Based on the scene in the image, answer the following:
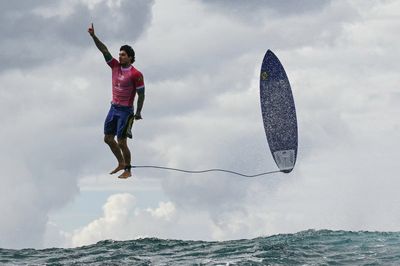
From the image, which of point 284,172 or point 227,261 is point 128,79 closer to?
point 227,261

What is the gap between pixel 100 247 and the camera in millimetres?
23203

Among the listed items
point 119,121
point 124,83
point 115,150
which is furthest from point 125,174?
point 124,83

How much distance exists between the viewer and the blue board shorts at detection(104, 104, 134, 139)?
1906 centimetres

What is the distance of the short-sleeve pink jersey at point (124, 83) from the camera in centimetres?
1862

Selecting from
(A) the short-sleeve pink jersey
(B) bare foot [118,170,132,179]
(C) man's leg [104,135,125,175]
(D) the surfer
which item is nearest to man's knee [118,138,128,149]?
(D) the surfer

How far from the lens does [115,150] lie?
1959 centimetres

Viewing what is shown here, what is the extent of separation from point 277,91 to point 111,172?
299 inches

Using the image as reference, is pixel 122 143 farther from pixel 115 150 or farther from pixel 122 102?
pixel 122 102

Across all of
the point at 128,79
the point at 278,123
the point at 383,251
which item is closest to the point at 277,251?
the point at 383,251

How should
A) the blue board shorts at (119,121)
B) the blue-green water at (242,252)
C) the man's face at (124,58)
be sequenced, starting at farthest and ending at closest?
the blue-green water at (242,252) → the blue board shorts at (119,121) → the man's face at (124,58)

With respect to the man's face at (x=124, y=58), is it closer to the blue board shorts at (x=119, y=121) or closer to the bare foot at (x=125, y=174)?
the blue board shorts at (x=119, y=121)

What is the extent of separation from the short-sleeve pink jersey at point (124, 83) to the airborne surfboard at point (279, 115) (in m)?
6.67

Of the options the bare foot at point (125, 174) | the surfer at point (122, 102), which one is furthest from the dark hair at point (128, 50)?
the bare foot at point (125, 174)

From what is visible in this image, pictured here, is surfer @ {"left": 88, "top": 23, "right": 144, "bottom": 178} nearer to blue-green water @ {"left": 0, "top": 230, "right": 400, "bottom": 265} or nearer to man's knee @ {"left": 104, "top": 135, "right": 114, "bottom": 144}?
man's knee @ {"left": 104, "top": 135, "right": 114, "bottom": 144}
